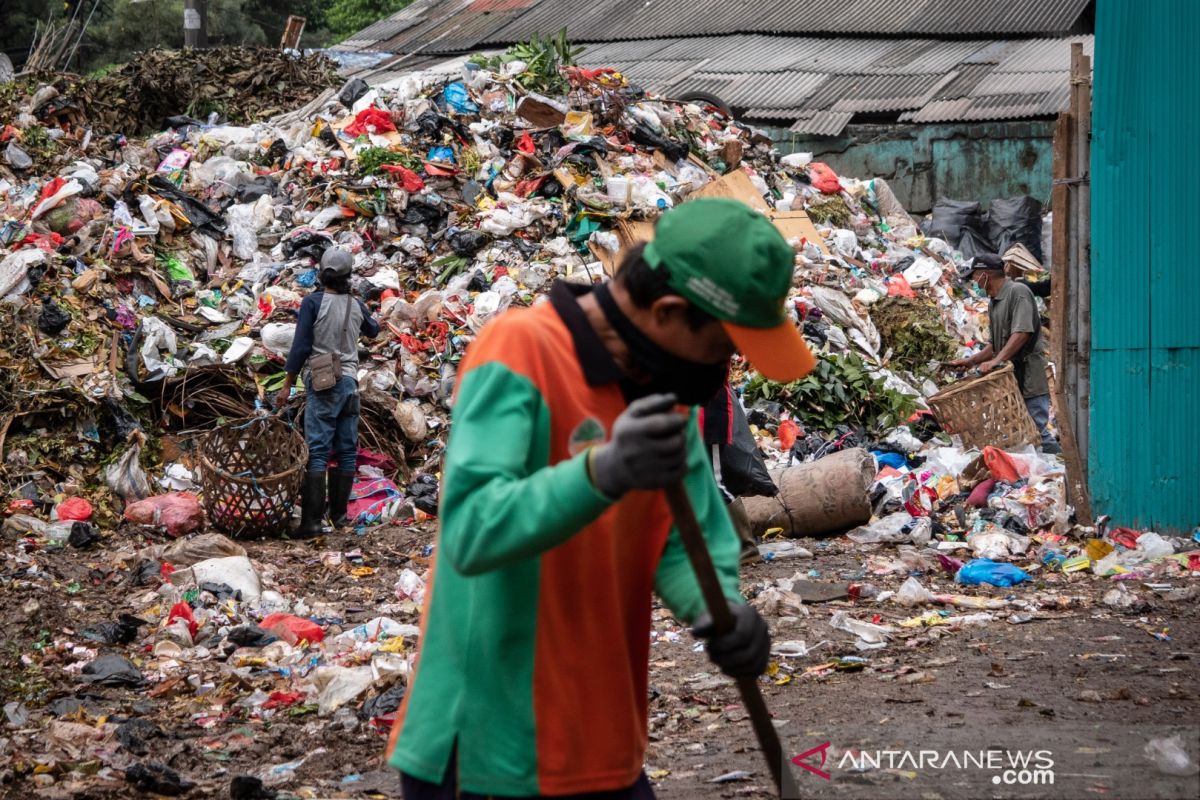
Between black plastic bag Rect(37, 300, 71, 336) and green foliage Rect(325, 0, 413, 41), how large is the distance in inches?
941

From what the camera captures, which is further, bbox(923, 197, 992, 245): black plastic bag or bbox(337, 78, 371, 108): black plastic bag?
bbox(923, 197, 992, 245): black plastic bag

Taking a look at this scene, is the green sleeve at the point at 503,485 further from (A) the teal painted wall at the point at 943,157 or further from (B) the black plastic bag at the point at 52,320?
(A) the teal painted wall at the point at 943,157

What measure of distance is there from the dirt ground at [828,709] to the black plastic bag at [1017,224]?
9527 millimetres

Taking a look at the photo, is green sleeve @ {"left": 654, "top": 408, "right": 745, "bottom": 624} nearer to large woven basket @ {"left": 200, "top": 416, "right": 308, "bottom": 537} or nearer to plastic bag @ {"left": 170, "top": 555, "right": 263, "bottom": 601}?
plastic bag @ {"left": 170, "top": 555, "right": 263, "bottom": 601}

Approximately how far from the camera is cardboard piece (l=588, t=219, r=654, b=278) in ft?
35.6

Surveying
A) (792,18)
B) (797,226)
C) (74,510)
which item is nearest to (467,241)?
(797,226)

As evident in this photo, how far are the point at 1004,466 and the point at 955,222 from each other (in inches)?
316

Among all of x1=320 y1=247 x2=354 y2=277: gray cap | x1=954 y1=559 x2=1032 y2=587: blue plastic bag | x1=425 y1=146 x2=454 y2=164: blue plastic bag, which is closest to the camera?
x1=954 y1=559 x2=1032 y2=587: blue plastic bag

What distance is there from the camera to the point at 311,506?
8.14 metres

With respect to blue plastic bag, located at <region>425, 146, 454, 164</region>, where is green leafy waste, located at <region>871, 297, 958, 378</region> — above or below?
below

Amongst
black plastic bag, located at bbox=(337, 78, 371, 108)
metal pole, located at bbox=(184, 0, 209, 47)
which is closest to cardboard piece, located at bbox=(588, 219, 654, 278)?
black plastic bag, located at bbox=(337, 78, 371, 108)

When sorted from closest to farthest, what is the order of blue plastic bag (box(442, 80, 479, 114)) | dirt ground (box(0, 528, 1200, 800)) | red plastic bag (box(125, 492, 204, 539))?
dirt ground (box(0, 528, 1200, 800))
red plastic bag (box(125, 492, 204, 539))
blue plastic bag (box(442, 80, 479, 114))

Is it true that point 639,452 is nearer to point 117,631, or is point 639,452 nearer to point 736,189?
point 117,631

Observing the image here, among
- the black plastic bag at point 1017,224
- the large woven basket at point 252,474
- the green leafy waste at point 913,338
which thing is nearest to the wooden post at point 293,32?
the black plastic bag at point 1017,224
